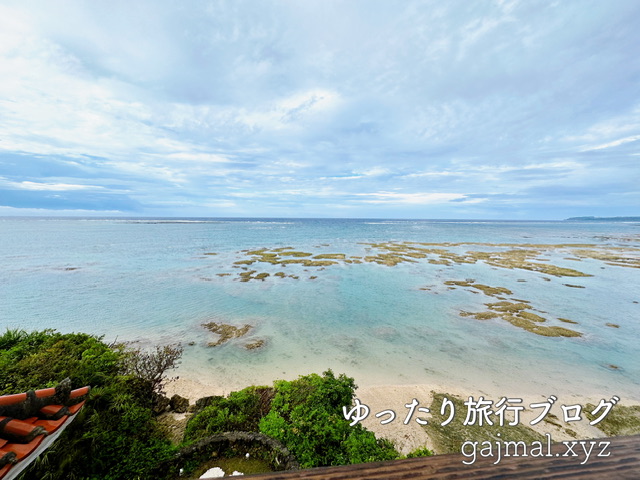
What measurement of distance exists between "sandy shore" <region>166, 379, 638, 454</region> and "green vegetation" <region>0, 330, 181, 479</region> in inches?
132

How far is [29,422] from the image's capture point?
2.45m

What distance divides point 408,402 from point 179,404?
8.65 meters

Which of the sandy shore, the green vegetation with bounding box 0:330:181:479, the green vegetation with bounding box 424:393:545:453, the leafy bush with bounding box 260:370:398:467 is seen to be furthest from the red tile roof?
the green vegetation with bounding box 424:393:545:453

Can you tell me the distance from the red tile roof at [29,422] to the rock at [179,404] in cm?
776

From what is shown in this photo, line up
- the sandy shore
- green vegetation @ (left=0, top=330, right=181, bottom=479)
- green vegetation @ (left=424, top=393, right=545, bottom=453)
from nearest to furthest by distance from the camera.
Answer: green vegetation @ (left=0, top=330, right=181, bottom=479) < green vegetation @ (left=424, top=393, right=545, bottom=453) < the sandy shore

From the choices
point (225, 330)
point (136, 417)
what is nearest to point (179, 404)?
point (136, 417)

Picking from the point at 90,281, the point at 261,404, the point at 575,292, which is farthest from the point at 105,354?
the point at 575,292

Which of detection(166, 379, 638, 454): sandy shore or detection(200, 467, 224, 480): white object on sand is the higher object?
detection(200, 467, 224, 480): white object on sand

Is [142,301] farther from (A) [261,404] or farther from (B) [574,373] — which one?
(B) [574,373]

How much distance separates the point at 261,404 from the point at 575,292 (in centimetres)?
3140

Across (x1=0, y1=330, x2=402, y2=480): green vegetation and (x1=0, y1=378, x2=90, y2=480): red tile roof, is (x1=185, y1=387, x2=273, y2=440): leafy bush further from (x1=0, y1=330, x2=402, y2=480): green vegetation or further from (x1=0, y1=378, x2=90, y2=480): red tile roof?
(x1=0, y1=378, x2=90, y2=480): red tile roof

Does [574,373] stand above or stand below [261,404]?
below

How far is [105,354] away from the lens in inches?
302

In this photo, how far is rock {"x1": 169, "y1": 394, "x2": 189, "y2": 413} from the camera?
920 cm
